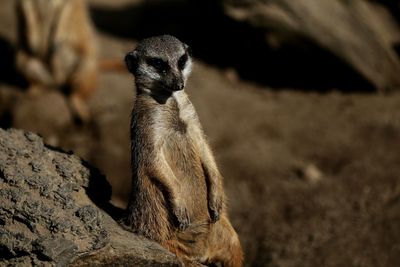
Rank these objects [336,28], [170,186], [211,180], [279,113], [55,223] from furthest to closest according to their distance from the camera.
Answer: [336,28] < [279,113] < [211,180] < [170,186] < [55,223]

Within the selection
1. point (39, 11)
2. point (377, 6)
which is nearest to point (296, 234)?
point (377, 6)

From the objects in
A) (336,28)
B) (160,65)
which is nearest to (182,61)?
(160,65)

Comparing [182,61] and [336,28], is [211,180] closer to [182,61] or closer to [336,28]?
[182,61]

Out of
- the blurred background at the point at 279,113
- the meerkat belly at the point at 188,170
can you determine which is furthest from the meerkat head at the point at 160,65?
the blurred background at the point at 279,113

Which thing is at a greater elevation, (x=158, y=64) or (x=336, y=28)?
(x=158, y=64)

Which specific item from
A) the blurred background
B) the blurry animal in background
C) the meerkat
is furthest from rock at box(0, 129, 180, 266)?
the blurry animal in background

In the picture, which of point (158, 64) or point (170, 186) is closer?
point (170, 186)

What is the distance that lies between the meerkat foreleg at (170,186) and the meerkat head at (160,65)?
12.6 inches

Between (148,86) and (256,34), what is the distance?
4.31 metres

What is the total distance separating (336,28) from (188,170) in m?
4.22

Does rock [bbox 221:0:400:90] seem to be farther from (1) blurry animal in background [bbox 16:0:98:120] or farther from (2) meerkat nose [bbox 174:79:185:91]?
(2) meerkat nose [bbox 174:79:185:91]

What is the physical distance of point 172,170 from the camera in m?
3.41

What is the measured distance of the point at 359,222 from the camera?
5.23 metres

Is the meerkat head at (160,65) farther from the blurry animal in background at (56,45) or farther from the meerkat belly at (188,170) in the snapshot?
the blurry animal in background at (56,45)
